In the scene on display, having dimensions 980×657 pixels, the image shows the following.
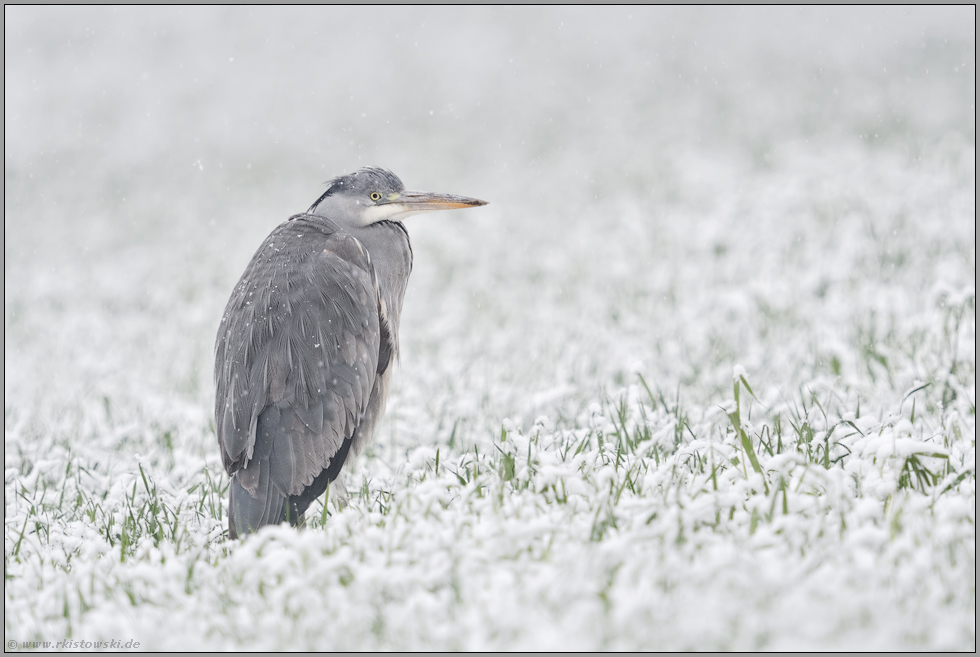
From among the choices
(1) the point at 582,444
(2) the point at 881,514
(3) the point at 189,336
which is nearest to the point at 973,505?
(2) the point at 881,514

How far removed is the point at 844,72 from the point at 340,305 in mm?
11835

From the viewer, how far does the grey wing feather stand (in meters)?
3.43

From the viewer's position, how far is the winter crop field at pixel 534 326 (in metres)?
2.13

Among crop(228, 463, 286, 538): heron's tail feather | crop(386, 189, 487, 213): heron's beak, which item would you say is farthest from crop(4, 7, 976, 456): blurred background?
crop(228, 463, 286, 538): heron's tail feather

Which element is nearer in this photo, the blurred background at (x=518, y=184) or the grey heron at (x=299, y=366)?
the grey heron at (x=299, y=366)

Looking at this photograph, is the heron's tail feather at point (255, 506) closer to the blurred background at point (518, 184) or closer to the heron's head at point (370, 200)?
the blurred background at point (518, 184)

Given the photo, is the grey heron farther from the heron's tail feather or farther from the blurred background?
the blurred background

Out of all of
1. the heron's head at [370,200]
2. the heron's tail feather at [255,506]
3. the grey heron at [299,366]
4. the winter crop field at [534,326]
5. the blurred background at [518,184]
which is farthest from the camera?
the blurred background at [518,184]

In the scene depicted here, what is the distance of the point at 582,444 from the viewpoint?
328 centimetres

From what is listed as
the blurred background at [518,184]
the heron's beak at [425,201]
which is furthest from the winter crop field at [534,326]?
the heron's beak at [425,201]

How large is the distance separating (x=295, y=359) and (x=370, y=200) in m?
1.13

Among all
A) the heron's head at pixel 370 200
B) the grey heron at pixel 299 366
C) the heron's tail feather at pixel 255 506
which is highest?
the heron's head at pixel 370 200

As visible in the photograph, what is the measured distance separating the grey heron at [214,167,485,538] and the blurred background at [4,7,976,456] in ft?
3.28

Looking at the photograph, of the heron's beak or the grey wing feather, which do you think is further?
the heron's beak
